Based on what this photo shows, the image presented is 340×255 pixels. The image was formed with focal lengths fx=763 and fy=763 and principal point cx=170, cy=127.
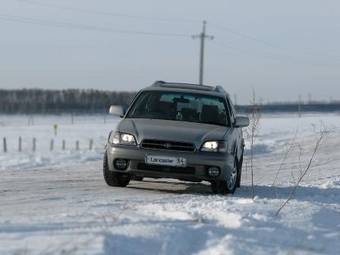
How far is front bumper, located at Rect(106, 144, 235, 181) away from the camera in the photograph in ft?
34.0

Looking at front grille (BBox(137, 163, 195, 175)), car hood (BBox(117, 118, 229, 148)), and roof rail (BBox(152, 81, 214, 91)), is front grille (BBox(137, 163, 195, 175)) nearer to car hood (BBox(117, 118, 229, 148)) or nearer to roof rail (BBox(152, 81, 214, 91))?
car hood (BBox(117, 118, 229, 148))

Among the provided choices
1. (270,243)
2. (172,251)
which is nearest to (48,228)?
(172,251)

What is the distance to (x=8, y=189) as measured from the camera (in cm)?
1148

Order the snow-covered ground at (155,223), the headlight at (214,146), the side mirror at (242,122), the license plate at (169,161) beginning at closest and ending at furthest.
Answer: the snow-covered ground at (155,223)
the license plate at (169,161)
the headlight at (214,146)
the side mirror at (242,122)

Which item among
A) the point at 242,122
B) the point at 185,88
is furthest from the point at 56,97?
the point at 242,122

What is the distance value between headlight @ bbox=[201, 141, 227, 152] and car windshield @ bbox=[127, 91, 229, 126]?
0.95 m

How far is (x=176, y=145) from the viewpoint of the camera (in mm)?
10367

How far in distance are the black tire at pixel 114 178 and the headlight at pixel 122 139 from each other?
367 mm

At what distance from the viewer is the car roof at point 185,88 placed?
12.1 metres

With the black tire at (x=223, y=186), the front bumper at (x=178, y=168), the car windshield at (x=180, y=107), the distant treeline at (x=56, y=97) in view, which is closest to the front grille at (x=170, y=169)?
the front bumper at (x=178, y=168)

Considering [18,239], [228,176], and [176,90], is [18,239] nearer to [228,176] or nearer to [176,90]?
[228,176]

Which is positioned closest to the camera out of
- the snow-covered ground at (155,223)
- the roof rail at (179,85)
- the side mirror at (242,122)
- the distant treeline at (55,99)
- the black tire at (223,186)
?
the snow-covered ground at (155,223)

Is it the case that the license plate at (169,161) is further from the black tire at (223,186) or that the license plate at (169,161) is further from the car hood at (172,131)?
the black tire at (223,186)

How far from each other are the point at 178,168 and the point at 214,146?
1.95 ft
